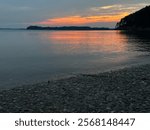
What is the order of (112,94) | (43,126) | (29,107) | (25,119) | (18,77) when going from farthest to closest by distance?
(18,77), (112,94), (29,107), (25,119), (43,126)

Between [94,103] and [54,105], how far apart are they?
217cm

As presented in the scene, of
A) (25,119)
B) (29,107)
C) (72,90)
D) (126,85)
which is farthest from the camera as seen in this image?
(126,85)

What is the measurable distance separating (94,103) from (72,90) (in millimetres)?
3775

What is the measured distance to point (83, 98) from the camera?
17922 mm

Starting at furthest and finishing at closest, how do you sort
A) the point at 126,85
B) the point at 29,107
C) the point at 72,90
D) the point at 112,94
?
the point at 126,85 → the point at 72,90 → the point at 112,94 → the point at 29,107

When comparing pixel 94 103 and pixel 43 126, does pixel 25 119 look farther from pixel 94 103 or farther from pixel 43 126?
pixel 94 103

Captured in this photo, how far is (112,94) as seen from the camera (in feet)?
61.8

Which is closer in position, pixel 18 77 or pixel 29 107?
pixel 29 107

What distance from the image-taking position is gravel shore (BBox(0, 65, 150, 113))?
15.7m

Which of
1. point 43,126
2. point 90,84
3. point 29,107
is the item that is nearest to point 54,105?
point 29,107

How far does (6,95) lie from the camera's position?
64.5 ft

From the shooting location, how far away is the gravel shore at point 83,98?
15703 mm

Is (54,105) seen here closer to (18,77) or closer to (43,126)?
(43,126)

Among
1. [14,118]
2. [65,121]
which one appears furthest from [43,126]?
[14,118]
